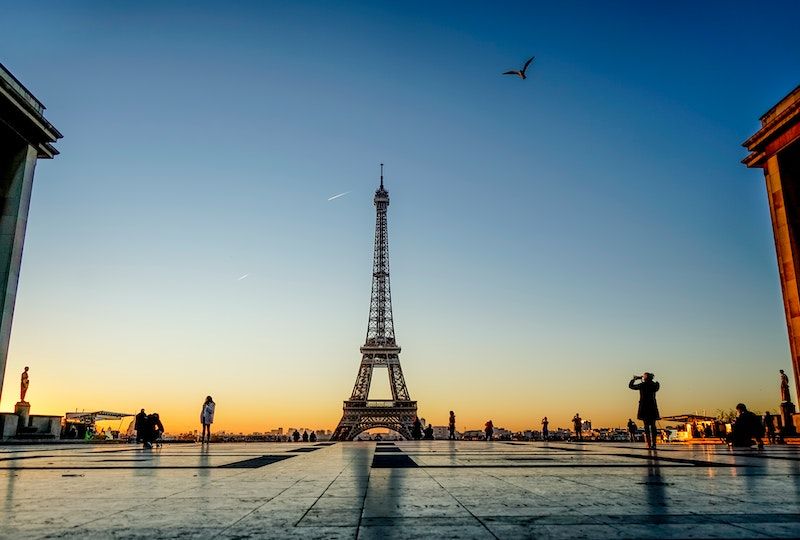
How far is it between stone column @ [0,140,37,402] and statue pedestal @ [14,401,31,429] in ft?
15.8

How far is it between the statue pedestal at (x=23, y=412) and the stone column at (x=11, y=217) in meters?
4.81

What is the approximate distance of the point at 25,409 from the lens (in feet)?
86.7

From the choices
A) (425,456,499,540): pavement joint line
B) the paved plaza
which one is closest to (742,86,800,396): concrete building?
the paved plaza

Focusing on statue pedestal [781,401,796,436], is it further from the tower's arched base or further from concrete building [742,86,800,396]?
the tower's arched base

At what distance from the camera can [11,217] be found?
2358cm

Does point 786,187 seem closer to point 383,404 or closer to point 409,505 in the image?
point 409,505

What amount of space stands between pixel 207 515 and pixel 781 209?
89.3ft

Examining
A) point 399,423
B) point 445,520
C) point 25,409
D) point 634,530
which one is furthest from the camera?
point 399,423

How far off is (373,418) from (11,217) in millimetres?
59040

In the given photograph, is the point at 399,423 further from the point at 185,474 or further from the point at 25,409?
the point at 185,474

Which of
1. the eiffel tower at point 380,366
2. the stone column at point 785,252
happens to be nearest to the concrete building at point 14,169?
the stone column at point 785,252

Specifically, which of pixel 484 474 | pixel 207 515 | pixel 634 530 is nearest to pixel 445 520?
pixel 634 530

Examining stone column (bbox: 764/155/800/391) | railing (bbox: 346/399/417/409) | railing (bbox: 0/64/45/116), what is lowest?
railing (bbox: 346/399/417/409)

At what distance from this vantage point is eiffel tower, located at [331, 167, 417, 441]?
247ft
